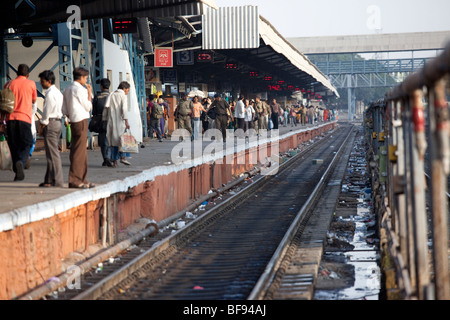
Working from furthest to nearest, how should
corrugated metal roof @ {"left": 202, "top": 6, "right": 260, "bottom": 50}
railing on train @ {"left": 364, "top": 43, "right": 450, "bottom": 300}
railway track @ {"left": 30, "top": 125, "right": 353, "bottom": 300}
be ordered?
1. corrugated metal roof @ {"left": 202, "top": 6, "right": 260, "bottom": 50}
2. railway track @ {"left": 30, "top": 125, "right": 353, "bottom": 300}
3. railing on train @ {"left": 364, "top": 43, "right": 450, "bottom": 300}

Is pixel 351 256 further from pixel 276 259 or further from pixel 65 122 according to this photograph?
pixel 65 122

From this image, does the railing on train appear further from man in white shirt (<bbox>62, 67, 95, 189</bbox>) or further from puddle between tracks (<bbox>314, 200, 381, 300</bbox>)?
man in white shirt (<bbox>62, 67, 95, 189</bbox>)

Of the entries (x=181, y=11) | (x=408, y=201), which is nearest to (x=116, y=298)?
(x=408, y=201)

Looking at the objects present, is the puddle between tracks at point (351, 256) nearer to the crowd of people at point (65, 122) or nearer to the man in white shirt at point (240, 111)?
the crowd of people at point (65, 122)

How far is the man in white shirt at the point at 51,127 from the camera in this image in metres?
10.4

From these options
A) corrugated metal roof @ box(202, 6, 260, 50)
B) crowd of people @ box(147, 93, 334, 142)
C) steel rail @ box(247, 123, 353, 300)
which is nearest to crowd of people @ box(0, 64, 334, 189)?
steel rail @ box(247, 123, 353, 300)

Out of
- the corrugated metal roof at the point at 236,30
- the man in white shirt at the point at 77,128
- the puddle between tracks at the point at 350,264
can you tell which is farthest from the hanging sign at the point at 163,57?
the man in white shirt at the point at 77,128

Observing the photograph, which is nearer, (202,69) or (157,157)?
(157,157)

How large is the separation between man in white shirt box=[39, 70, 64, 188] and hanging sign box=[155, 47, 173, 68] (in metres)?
16.6

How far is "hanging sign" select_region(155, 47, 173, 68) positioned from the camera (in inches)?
1067

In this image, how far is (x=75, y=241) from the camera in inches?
349
